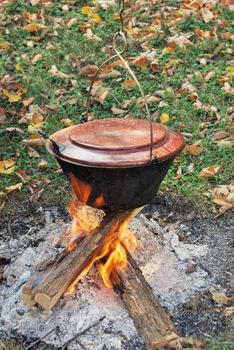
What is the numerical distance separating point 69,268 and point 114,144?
0.77 meters

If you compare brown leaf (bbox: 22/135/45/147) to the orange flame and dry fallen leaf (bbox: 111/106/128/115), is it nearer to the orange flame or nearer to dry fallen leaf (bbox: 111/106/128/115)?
dry fallen leaf (bbox: 111/106/128/115)

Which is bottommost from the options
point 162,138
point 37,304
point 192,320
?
point 192,320

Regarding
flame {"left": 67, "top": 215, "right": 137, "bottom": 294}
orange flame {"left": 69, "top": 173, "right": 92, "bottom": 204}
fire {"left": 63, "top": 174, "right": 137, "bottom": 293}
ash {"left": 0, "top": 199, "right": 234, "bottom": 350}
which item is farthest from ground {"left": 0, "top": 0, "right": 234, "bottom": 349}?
orange flame {"left": 69, "top": 173, "right": 92, "bottom": 204}

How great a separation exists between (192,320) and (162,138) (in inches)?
43.7

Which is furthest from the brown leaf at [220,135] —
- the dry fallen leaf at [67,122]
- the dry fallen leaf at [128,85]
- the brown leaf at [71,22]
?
the brown leaf at [71,22]

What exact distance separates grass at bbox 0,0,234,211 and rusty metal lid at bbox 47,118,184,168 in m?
1.32

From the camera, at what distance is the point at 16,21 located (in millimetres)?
7078

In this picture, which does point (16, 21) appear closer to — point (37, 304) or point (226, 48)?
point (226, 48)

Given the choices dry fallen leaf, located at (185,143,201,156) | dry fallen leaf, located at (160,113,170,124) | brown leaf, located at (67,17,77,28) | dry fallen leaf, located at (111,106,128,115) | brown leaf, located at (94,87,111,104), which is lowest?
dry fallen leaf, located at (185,143,201,156)

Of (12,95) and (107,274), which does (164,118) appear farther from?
(107,274)

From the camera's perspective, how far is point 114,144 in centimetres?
337

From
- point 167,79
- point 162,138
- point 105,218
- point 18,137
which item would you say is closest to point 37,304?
point 105,218

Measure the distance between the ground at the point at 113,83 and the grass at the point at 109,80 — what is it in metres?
0.01

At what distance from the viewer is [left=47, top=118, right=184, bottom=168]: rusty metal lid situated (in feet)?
10.7
